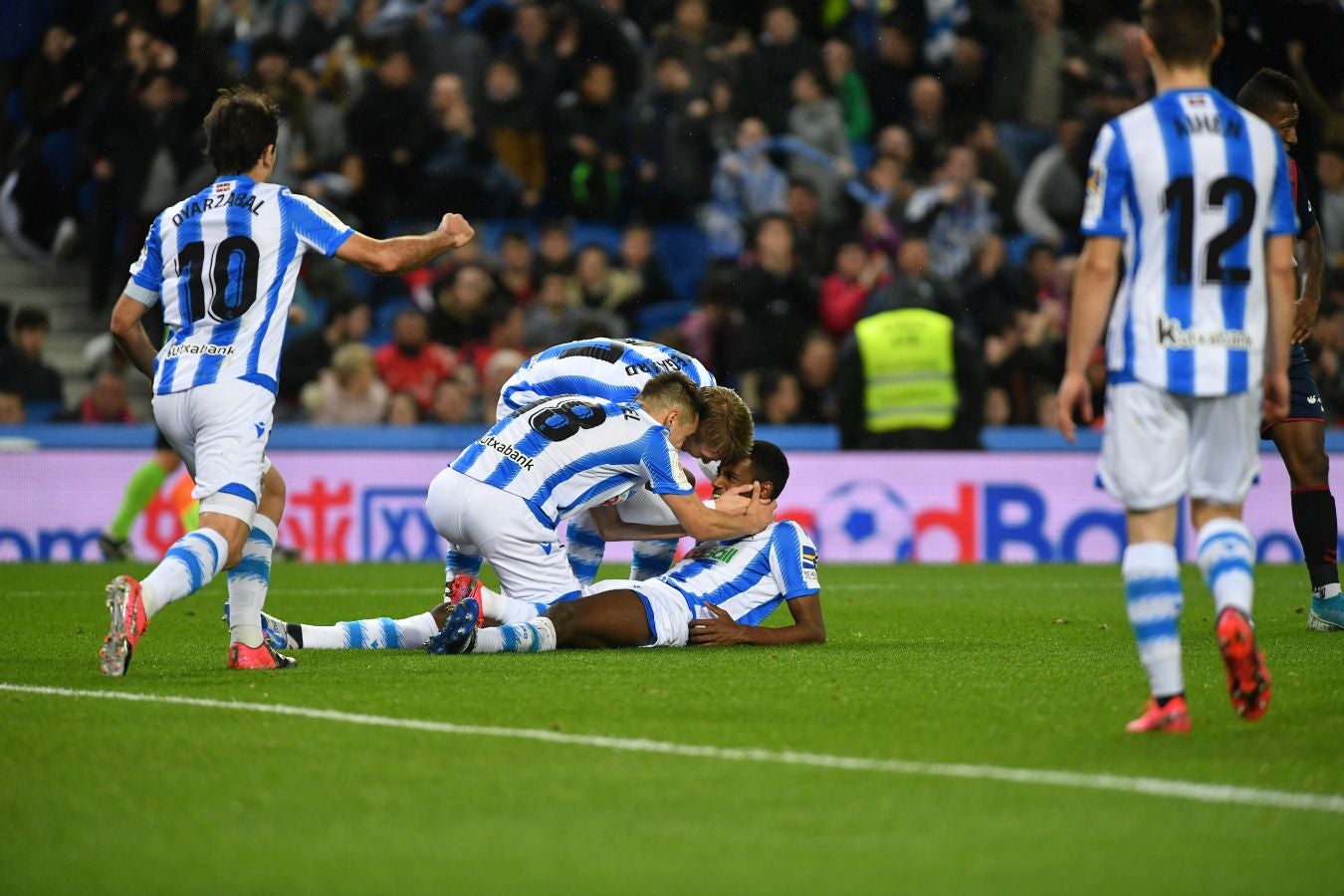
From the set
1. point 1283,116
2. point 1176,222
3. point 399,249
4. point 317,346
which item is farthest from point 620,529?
point 317,346

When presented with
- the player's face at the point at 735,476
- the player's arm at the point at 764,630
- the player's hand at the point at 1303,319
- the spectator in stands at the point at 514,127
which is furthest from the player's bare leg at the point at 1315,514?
the spectator in stands at the point at 514,127

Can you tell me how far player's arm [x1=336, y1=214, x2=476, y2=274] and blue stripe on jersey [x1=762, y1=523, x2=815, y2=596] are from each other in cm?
195

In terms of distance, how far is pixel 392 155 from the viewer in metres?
17.1

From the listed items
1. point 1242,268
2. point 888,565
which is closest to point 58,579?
point 888,565

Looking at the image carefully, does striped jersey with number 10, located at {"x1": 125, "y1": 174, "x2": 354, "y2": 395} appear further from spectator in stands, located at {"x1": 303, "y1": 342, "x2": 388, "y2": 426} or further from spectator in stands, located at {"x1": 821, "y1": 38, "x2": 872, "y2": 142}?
spectator in stands, located at {"x1": 821, "y1": 38, "x2": 872, "y2": 142}

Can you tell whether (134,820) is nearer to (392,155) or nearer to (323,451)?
(323,451)

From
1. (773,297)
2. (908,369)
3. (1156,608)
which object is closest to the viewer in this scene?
(1156,608)

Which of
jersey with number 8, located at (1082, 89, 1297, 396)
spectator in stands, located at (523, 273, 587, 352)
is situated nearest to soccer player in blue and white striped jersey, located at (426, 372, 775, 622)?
jersey with number 8, located at (1082, 89, 1297, 396)

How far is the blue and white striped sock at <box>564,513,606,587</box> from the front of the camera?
8.95 m

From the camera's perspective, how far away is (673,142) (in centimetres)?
1758

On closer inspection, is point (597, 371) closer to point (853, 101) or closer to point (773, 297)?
point (773, 297)

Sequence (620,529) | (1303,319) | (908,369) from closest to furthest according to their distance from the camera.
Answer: (1303,319), (620,529), (908,369)

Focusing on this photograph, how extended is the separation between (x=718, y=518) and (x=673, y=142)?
10.2 metres

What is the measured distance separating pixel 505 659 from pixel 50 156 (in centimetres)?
1149
